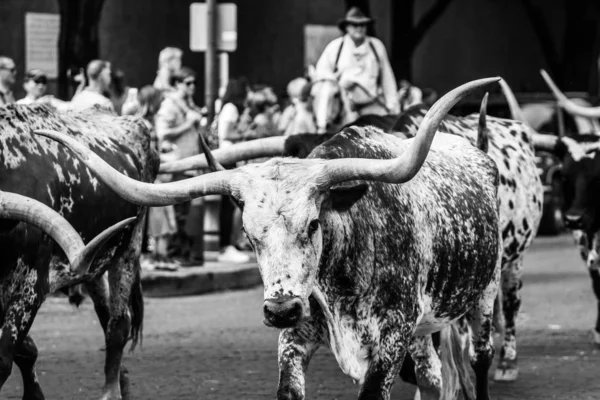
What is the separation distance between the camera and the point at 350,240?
677 centimetres

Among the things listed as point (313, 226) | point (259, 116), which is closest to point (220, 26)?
point (259, 116)

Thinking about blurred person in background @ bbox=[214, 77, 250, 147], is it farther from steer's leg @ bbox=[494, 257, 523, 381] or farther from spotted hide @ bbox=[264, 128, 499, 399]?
spotted hide @ bbox=[264, 128, 499, 399]

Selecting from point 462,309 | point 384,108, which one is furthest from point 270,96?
point 462,309

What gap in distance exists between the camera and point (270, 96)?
2033 centimetres

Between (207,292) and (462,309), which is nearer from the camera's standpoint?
(462,309)

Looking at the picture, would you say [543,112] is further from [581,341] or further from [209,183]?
[209,183]

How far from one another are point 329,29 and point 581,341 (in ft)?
46.7

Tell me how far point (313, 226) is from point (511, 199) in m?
3.98

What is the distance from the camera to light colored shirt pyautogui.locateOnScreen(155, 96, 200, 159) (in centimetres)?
1563

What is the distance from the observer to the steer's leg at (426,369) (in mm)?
8297

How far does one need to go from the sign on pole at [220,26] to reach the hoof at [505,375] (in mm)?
7677

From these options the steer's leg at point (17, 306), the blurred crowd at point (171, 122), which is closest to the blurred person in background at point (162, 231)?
the blurred crowd at point (171, 122)

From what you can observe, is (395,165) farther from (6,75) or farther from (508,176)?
(6,75)

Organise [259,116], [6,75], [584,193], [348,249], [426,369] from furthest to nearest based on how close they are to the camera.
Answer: [259,116]
[6,75]
[584,193]
[426,369]
[348,249]
